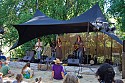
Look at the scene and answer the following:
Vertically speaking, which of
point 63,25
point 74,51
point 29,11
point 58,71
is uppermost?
point 29,11

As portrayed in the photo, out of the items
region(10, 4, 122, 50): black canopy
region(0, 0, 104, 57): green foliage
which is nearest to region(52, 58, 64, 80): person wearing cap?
region(10, 4, 122, 50): black canopy

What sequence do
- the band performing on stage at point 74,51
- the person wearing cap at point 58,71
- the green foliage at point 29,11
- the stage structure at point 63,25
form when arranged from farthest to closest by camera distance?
1. the green foliage at point 29,11
2. the band performing on stage at point 74,51
3. the stage structure at point 63,25
4. the person wearing cap at point 58,71

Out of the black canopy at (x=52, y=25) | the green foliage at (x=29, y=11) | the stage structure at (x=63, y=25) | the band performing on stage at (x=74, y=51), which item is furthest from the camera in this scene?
the green foliage at (x=29, y=11)

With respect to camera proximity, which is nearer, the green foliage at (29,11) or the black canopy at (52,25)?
the black canopy at (52,25)

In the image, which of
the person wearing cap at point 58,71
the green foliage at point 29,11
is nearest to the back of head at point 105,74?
the person wearing cap at point 58,71

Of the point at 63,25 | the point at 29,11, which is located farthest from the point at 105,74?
the point at 29,11

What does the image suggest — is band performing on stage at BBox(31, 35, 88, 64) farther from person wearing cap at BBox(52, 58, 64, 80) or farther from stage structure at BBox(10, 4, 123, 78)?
person wearing cap at BBox(52, 58, 64, 80)

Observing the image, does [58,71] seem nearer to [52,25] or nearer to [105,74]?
[52,25]

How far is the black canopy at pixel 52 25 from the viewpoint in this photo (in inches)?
354

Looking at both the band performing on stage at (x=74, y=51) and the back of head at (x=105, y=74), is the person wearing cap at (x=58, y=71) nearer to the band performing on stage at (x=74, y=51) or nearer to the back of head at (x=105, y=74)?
the band performing on stage at (x=74, y=51)

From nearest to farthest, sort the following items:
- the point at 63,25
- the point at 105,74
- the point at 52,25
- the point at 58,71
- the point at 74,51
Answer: the point at 105,74 → the point at 58,71 → the point at 63,25 → the point at 52,25 → the point at 74,51

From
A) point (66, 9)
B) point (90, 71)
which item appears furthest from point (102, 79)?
point (66, 9)

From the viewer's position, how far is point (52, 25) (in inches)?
403

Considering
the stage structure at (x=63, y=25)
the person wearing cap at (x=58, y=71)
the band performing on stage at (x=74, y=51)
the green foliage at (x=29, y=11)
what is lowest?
the person wearing cap at (x=58, y=71)
